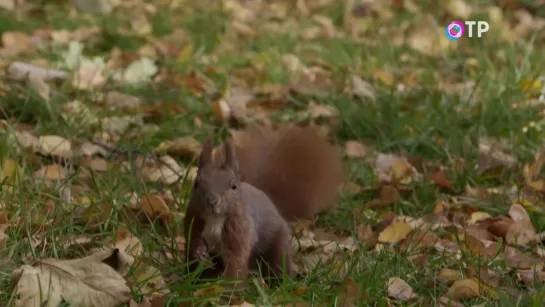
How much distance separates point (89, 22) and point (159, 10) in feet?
1.69

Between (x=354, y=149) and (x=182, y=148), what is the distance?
663 millimetres

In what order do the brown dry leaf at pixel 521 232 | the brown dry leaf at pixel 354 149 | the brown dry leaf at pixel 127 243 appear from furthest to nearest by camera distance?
1. the brown dry leaf at pixel 354 149
2. the brown dry leaf at pixel 521 232
3. the brown dry leaf at pixel 127 243

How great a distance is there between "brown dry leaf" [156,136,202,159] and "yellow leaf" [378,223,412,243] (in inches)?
36.7

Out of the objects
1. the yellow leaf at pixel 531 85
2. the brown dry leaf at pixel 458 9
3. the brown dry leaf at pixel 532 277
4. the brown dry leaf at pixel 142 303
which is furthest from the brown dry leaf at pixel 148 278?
the brown dry leaf at pixel 458 9

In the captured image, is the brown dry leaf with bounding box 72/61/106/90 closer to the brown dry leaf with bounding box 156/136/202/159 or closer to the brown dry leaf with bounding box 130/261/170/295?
the brown dry leaf with bounding box 156/136/202/159

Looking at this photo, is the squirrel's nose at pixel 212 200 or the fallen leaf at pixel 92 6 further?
the fallen leaf at pixel 92 6

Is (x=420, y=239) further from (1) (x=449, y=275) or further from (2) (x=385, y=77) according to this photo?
(2) (x=385, y=77)

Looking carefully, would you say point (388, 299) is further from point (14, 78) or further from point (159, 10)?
point (159, 10)

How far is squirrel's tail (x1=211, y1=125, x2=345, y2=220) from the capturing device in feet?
9.91

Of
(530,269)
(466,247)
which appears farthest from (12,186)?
(530,269)

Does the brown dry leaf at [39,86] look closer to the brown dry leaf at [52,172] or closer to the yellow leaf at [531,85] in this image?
the brown dry leaf at [52,172]

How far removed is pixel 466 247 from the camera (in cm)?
280

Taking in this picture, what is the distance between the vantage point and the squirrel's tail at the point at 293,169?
3.02m

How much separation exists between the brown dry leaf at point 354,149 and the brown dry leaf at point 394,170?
0.07 m
